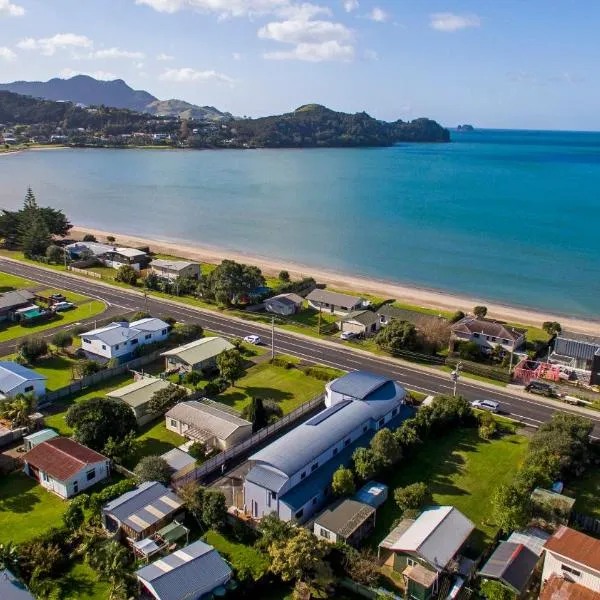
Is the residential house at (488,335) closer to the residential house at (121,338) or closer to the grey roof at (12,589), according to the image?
the residential house at (121,338)

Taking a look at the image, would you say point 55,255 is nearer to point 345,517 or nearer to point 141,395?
point 141,395

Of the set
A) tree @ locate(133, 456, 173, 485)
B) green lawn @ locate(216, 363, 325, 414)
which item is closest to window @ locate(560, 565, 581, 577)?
tree @ locate(133, 456, 173, 485)

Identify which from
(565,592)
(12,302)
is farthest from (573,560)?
(12,302)

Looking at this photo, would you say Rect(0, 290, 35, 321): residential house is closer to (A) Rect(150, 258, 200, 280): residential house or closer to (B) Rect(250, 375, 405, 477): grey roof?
(A) Rect(150, 258, 200, 280): residential house

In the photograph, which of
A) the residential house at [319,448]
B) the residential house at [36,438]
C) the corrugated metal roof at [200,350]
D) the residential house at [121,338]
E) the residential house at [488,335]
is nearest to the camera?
the residential house at [319,448]

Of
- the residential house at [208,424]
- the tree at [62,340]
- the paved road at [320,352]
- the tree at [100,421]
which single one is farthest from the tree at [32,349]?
the residential house at [208,424]
